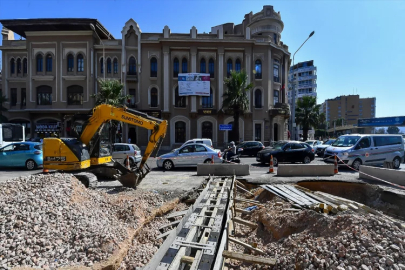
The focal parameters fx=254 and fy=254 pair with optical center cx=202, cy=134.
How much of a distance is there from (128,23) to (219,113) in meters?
15.9

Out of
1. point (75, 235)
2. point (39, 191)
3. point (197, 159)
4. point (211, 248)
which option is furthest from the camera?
point (197, 159)

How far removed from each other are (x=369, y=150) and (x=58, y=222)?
591 inches

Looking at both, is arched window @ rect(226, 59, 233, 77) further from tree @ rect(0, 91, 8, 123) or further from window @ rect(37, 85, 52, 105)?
tree @ rect(0, 91, 8, 123)

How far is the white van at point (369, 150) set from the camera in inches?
543

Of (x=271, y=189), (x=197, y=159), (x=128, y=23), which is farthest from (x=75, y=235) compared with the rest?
(x=128, y=23)

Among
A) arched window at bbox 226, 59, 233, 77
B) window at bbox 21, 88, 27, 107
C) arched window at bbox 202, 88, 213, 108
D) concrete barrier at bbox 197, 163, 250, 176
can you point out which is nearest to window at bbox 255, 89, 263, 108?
arched window at bbox 226, 59, 233, 77

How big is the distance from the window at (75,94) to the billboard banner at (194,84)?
1225 cm

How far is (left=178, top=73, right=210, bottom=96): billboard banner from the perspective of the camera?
31266 millimetres

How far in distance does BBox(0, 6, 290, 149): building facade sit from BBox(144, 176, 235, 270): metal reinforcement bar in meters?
26.3

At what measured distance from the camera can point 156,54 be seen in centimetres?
3178

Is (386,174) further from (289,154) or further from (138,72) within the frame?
(138,72)

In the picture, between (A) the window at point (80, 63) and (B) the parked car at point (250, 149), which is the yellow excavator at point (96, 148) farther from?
(A) the window at point (80, 63)

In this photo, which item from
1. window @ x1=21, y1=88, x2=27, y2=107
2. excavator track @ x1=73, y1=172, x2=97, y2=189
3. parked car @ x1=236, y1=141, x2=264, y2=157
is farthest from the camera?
window @ x1=21, y1=88, x2=27, y2=107

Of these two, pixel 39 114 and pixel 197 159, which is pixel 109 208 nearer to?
pixel 197 159
